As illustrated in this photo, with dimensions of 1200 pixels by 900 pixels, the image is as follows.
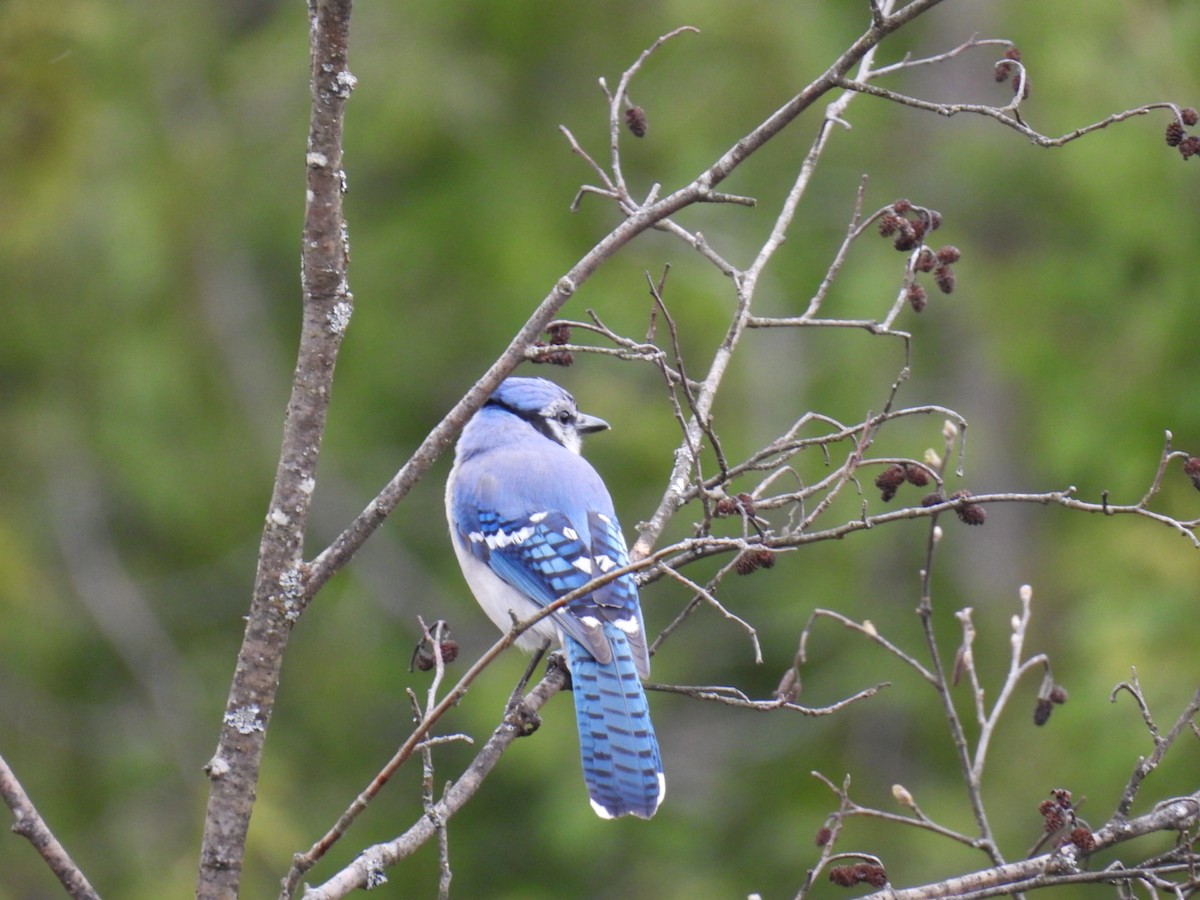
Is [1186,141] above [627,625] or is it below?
above

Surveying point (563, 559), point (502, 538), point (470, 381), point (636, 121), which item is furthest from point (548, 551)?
point (470, 381)

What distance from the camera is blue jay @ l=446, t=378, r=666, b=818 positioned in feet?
11.2

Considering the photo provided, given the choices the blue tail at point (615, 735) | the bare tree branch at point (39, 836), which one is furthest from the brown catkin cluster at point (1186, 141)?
the bare tree branch at point (39, 836)

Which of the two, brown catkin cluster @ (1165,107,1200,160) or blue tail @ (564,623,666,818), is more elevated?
brown catkin cluster @ (1165,107,1200,160)

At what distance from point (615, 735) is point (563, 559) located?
0.83 m

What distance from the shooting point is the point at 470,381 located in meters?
8.70

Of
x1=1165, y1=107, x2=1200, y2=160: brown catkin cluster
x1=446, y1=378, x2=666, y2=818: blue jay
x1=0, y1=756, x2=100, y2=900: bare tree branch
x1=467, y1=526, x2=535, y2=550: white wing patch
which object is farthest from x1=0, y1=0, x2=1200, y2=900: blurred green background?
x1=0, y1=756, x2=100, y2=900: bare tree branch

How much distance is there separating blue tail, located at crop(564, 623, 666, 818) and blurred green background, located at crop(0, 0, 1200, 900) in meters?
3.62

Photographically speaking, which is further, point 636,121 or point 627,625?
point 627,625

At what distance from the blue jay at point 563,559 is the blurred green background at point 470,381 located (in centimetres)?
275

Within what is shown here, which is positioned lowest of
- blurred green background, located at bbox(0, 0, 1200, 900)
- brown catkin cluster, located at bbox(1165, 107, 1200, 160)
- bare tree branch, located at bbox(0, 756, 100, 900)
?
blurred green background, located at bbox(0, 0, 1200, 900)

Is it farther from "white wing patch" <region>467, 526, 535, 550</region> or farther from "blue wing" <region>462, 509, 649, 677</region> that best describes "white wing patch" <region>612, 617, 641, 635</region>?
"white wing patch" <region>467, 526, 535, 550</region>

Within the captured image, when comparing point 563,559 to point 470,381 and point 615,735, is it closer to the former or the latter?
point 615,735

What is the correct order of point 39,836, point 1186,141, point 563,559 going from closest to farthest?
point 39,836
point 1186,141
point 563,559
